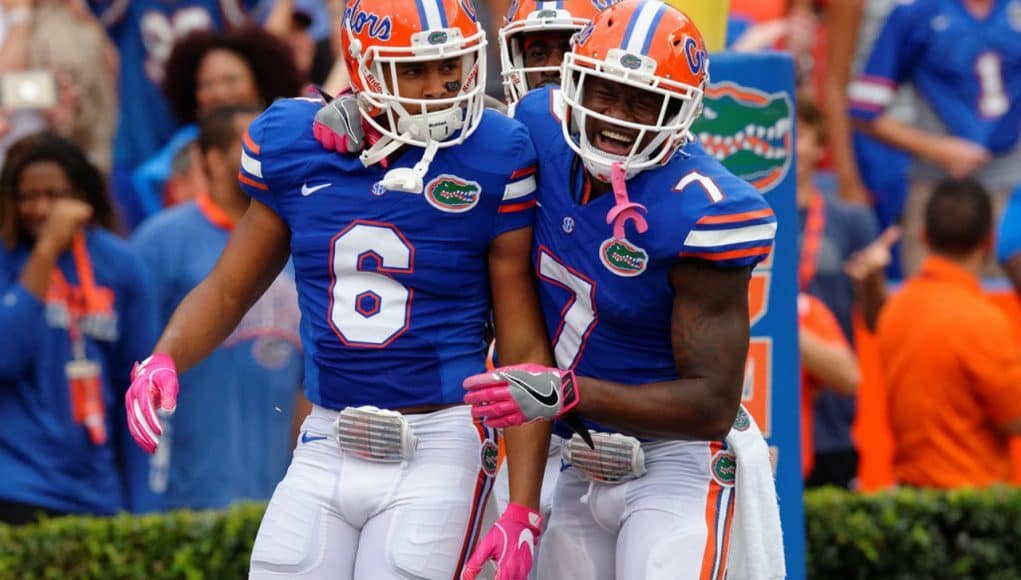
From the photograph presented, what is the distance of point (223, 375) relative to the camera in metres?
7.01

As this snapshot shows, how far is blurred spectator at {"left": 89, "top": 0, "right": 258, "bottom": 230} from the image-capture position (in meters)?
8.69

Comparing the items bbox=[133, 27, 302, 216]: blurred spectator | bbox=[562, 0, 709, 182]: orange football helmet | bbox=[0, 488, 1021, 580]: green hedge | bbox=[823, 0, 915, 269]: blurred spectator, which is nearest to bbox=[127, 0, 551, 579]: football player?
bbox=[562, 0, 709, 182]: orange football helmet

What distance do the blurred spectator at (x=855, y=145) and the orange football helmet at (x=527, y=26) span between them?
14.1 feet

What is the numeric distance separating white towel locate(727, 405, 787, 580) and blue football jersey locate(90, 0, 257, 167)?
16.1 feet

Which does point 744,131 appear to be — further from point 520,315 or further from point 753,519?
point 753,519

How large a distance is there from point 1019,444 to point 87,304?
13.4 ft

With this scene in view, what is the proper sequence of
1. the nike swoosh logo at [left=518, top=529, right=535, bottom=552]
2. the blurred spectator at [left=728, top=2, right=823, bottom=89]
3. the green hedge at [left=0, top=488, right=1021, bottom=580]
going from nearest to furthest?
the nike swoosh logo at [left=518, top=529, right=535, bottom=552] < the green hedge at [left=0, top=488, right=1021, bottom=580] < the blurred spectator at [left=728, top=2, right=823, bottom=89]

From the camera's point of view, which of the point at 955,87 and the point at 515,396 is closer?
the point at 515,396

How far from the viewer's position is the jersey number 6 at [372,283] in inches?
170

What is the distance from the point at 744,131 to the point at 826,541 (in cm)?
190

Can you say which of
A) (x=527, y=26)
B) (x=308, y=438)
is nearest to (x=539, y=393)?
(x=308, y=438)

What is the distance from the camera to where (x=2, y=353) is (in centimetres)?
645

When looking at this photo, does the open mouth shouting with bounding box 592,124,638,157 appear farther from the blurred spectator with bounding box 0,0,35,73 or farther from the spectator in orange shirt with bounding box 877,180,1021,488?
the blurred spectator with bounding box 0,0,35,73

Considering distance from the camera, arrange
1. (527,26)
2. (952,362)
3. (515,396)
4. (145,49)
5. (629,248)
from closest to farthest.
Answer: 1. (515,396)
2. (629,248)
3. (527,26)
4. (952,362)
5. (145,49)
